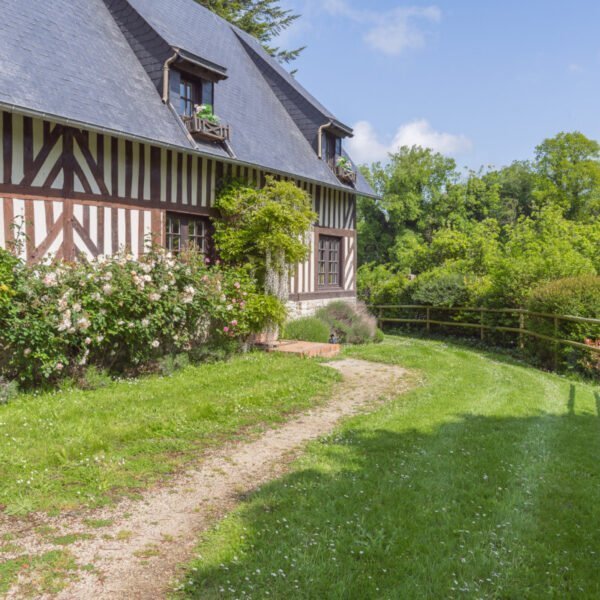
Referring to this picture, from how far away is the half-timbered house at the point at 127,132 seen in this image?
726 cm

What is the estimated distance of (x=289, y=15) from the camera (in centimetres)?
2147

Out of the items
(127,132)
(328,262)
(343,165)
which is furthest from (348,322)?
(127,132)

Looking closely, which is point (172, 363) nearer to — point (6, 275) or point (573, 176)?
point (6, 275)

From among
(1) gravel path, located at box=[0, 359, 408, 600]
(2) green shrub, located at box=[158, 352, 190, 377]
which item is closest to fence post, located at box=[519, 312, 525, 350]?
(2) green shrub, located at box=[158, 352, 190, 377]

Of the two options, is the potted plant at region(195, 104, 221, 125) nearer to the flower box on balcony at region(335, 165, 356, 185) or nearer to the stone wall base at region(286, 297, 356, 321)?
the stone wall base at region(286, 297, 356, 321)

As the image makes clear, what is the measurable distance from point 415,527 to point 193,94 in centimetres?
936

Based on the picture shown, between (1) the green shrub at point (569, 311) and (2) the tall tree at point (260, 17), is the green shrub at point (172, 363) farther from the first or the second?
(2) the tall tree at point (260, 17)

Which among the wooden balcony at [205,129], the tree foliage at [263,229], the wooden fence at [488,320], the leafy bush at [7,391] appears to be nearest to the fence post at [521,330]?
the wooden fence at [488,320]

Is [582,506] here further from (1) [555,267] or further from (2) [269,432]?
(1) [555,267]

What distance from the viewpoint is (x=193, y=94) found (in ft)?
34.3

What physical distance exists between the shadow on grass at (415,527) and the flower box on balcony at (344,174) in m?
10.4

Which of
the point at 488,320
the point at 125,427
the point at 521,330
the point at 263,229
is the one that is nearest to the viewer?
the point at 125,427

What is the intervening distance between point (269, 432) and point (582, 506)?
2.98m

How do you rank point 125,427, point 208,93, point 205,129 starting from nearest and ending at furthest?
point 125,427, point 205,129, point 208,93
